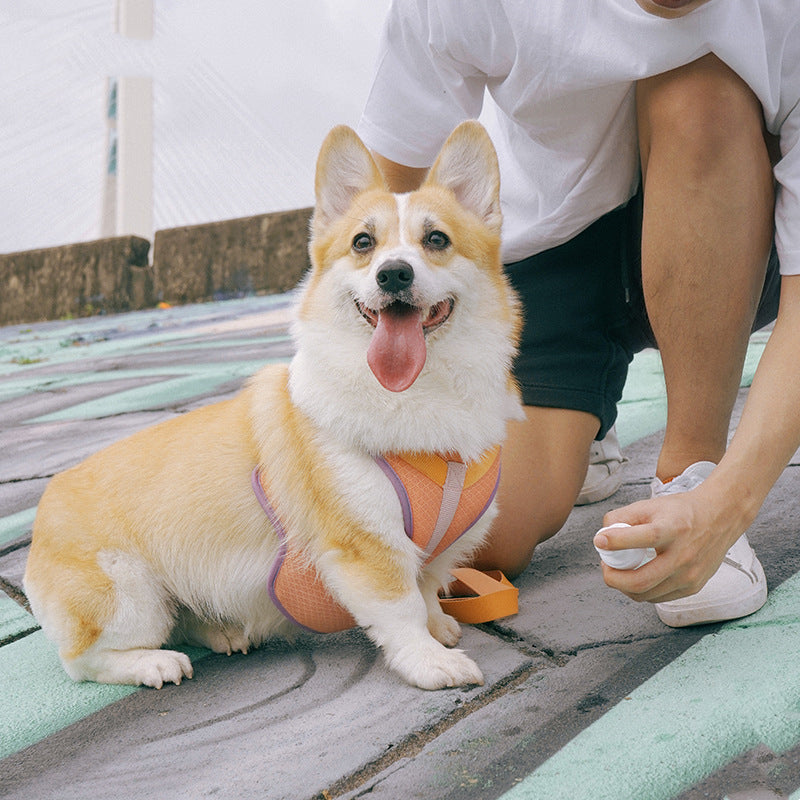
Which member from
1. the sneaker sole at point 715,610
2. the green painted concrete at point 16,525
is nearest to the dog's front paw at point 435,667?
the sneaker sole at point 715,610

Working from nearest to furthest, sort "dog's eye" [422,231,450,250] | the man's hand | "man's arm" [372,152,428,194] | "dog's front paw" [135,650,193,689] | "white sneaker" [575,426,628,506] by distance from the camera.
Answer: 1. the man's hand
2. "dog's front paw" [135,650,193,689]
3. "dog's eye" [422,231,450,250]
4. "man's arm" [372,152,428,194]
5. "white sneaker" [575,426,628,506]

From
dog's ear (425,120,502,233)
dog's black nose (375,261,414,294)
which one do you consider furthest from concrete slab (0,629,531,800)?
dog's ear (425,120,502,233)

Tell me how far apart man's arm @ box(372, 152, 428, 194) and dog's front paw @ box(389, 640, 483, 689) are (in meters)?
1.10

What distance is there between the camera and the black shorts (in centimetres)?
201

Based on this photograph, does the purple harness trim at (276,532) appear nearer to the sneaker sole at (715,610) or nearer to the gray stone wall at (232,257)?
the sneaker sole at (715,610)

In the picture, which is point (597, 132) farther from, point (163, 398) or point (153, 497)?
point (163, 398)

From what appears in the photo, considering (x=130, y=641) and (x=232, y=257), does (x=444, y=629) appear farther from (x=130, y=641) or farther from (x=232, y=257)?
(x=232, y=257)

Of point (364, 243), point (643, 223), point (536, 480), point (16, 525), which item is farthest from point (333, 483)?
point (16, 525)

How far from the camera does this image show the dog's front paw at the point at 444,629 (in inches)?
60.5

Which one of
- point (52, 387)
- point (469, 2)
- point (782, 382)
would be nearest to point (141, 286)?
→ point (52, 387)

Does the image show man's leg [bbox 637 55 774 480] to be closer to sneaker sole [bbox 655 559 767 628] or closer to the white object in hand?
sneaker sole [bbox 655 559 767 628]

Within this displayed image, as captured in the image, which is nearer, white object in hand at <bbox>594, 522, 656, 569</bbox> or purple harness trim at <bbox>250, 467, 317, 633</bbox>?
white object in hand at <bbox>594, 522, 656, 569</bbox>

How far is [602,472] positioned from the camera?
2.17 meters

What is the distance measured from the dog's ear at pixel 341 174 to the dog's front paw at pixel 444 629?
0.78 metres
